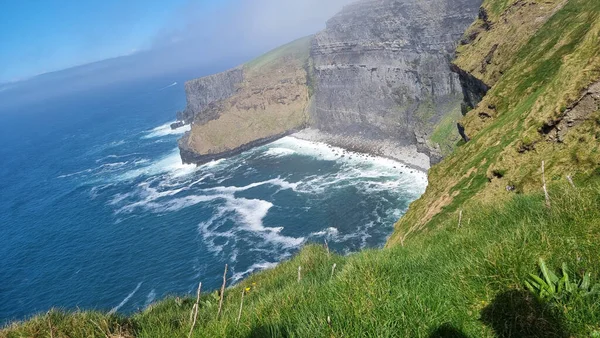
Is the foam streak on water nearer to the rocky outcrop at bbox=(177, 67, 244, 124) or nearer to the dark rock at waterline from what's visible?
the dark rock at waterline

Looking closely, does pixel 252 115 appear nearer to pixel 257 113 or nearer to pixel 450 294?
pixel 257 113

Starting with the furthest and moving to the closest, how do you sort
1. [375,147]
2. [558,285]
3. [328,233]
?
[375,147] < [328,233] < [558,285]

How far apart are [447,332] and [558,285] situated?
1478 millimetres

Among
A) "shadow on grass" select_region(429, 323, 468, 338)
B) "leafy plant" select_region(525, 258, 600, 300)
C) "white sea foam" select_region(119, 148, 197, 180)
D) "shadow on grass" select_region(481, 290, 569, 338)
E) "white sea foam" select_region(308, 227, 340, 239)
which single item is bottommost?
"white sea foam" select_region(308, 227, 340, 239)

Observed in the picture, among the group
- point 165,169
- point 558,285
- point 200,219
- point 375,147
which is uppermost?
point 558,285

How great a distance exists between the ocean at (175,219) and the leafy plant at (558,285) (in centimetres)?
3971

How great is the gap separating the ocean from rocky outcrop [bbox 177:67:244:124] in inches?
2206

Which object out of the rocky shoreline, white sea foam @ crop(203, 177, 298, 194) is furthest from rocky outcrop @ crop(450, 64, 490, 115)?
white sea foam @ crop(203, 177, 298, 194)

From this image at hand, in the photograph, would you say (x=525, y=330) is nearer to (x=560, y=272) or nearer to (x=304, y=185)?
(x=560, y=272)

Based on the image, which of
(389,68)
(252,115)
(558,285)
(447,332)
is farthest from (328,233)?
(252,115)

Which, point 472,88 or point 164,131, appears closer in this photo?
point 472,88

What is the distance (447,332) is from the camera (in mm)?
4727

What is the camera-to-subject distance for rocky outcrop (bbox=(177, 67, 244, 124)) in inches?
7003

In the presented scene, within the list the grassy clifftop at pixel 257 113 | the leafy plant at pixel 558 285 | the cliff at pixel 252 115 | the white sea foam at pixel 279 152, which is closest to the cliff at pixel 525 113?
the leafy plant at pixel 558 285
